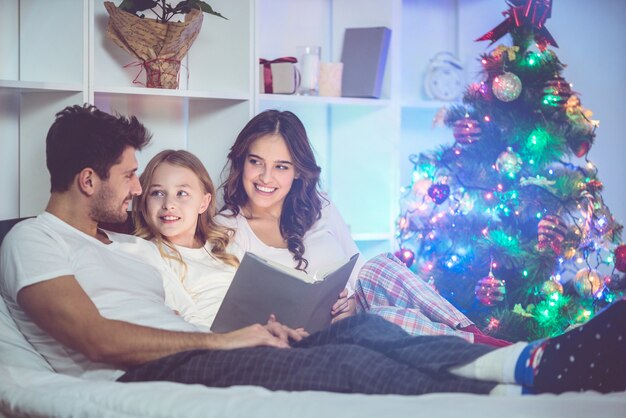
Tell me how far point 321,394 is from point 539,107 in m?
1.87

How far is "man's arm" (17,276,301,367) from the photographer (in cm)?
169

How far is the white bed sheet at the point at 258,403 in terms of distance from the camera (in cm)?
132

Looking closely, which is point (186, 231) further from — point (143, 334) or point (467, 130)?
point (467, 130)

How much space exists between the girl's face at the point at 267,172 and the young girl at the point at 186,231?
222 mm

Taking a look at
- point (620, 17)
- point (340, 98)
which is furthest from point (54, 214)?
point (620, 17)

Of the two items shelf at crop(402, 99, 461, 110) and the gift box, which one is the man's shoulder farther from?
shelf at crop(402, 99, 461, 110)

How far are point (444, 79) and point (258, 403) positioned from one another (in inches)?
99.8

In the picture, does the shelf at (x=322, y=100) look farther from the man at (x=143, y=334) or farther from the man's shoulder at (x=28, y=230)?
the man's shoulder at (x=28, y=230)

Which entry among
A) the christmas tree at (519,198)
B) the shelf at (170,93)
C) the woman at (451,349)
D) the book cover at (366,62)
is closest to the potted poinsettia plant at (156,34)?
the shelf at (170,93)

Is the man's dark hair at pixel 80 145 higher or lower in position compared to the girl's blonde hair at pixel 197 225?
higher

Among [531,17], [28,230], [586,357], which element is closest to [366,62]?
[531,17]

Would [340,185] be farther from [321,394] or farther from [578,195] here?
[321,394]

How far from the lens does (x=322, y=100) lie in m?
3.11

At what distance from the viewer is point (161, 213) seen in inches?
91.6
